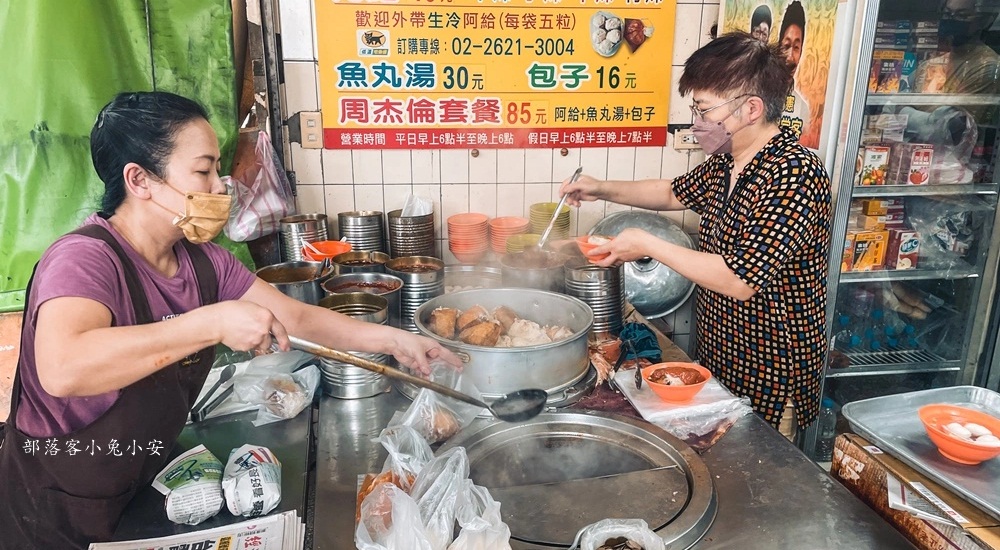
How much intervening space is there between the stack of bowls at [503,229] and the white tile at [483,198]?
7.2 inches

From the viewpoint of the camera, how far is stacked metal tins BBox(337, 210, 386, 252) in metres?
3.21

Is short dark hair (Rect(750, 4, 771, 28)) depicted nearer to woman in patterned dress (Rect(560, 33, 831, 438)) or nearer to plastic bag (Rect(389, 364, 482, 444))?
woman in patterned dress (Rect(560, 33, 831, 438))

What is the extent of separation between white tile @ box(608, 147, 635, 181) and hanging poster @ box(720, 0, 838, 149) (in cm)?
85

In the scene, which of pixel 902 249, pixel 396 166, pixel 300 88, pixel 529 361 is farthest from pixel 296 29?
pixel 902 249

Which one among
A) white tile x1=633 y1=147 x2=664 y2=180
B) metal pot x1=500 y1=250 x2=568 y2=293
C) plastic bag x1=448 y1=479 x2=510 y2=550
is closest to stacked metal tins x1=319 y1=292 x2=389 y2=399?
metal pot x1=500 y1=250 x2=568 y2=293

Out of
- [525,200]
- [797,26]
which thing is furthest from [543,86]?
[797,26]

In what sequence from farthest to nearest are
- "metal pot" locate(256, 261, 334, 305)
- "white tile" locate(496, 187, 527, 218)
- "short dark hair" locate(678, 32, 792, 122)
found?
"white tile" locate(496, 187, 527, 218) < "metal pot" locate(256, 261, 334, 305) < "short dark hair" locate(678, 32, 792, 122)

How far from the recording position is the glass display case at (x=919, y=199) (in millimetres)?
3096

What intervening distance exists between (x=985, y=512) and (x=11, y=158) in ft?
11.5

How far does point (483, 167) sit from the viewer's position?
142 inches

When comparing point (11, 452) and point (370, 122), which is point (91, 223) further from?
point (370, 122)

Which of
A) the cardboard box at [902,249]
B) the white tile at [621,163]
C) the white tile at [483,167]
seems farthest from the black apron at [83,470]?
the cardboard box at [902,249]

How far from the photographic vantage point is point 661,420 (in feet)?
6.28

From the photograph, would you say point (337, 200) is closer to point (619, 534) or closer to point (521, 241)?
point (521, 241)
